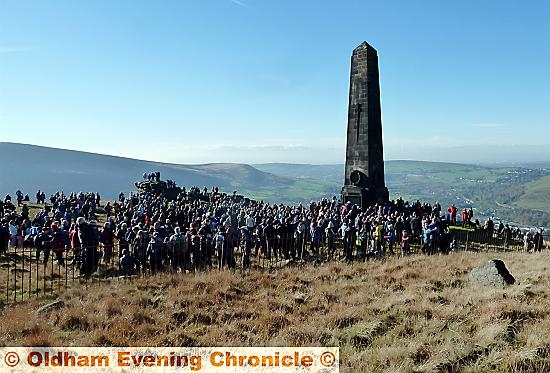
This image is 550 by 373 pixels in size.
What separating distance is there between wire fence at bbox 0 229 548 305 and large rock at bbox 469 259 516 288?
17.7ft

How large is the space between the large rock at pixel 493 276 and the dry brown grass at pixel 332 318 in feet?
1.13

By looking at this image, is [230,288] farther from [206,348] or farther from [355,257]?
[355,257]

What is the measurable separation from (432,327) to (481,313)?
4.07 ft

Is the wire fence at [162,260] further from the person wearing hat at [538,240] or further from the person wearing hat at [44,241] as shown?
the person wearing hat at [538,240]

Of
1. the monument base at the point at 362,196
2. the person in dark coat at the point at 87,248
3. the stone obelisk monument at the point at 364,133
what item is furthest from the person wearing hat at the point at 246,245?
the stone obelisk monument at the point at 364,133

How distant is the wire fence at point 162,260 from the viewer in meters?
12.6

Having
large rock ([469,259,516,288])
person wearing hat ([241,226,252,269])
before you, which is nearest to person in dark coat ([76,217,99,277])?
person wearing hat ([241,226,252,269])

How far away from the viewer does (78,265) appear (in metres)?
13.9

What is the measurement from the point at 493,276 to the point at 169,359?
8.03 metres

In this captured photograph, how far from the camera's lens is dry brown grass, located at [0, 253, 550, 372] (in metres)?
6.43

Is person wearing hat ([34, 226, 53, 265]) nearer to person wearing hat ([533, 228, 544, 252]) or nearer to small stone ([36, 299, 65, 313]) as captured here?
small stone ([36, 299, 65, 313])

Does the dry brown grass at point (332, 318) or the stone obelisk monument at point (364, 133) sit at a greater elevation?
the stone obelisk monument at point (364, 133)

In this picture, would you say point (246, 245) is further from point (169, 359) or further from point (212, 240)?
point (169, 359)

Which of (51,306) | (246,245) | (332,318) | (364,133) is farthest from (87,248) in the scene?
(364,133)
